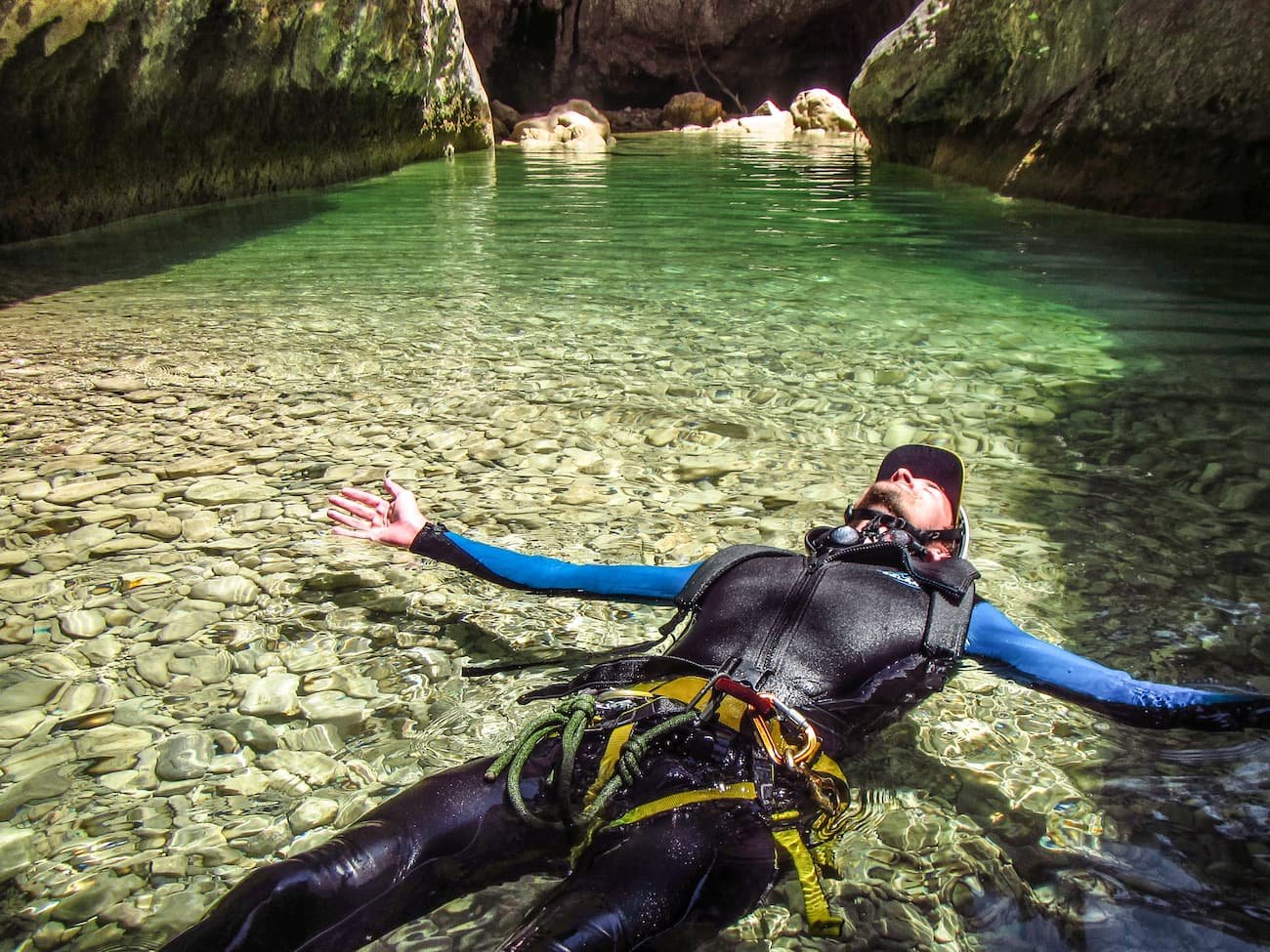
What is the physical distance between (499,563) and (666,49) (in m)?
37.6

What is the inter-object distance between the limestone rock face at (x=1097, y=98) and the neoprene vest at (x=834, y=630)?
25.8ft

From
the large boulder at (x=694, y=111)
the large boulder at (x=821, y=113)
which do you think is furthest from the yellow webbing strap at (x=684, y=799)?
the large boulder at (x=694, y=111)

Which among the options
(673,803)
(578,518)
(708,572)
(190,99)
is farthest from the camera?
(190,99)

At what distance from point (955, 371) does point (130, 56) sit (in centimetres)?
769

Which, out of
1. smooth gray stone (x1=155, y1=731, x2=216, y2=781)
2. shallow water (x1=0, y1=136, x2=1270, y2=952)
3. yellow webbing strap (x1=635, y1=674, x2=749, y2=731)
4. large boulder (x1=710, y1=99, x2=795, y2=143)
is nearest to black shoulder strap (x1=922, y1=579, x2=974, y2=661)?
shallow water (x1=0, y1=136, x2=1270, y2=952)

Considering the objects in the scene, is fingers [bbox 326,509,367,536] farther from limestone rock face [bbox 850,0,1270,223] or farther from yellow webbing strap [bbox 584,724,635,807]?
limestone rock face [bbox 850,0,1270,223]

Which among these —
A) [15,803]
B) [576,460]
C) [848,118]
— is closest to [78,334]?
[576,460]

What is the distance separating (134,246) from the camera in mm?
8711

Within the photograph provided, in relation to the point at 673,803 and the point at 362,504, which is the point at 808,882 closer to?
the point at 673,803

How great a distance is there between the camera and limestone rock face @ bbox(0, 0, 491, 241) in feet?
25.8

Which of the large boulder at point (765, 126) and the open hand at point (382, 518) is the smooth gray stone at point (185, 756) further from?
the large boulder at point (765, 126)

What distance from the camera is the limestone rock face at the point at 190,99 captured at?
7.85 m

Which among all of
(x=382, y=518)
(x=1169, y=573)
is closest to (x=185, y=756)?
(x=382, y=518)

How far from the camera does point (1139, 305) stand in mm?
6668
